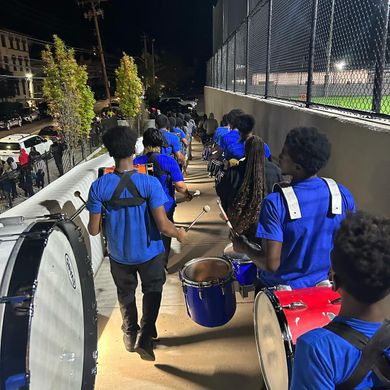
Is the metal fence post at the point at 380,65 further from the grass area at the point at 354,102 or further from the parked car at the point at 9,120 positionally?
the parked car at the point at 9,120

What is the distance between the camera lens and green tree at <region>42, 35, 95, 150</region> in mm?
10680

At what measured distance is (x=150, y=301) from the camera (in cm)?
322

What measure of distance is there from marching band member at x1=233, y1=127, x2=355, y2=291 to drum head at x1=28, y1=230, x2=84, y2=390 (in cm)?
100

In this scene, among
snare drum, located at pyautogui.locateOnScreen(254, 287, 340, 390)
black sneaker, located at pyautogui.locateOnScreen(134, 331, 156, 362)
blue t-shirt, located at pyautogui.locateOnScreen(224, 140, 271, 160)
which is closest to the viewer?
snare drum, located at pyautogui.locateOnScreen(254, 287, 340, 390)

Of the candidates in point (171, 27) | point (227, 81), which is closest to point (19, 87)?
point (227, 81)

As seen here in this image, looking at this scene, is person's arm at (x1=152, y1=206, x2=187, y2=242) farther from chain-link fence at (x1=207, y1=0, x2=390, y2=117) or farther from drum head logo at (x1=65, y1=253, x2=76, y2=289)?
chain-link fence at (x1=207, y1=0, x2=390, y2=117)

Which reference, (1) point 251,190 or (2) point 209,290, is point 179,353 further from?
(1) point 251,190

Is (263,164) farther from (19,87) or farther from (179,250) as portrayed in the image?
(19,87)

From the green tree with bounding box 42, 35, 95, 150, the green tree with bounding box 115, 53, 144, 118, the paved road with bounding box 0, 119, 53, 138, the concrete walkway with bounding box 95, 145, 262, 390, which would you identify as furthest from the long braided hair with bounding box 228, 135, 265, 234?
the paved road with bounding box 0, 119, 53, 138

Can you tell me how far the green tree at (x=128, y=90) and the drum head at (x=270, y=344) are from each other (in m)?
16.2

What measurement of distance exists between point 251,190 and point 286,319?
5.82ft

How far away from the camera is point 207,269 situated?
3150mm

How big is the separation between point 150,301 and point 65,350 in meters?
1.43

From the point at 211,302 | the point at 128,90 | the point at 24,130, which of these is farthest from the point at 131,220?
the point at 24,130
